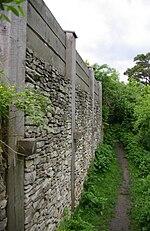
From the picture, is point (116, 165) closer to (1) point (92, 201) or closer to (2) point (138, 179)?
(2) point (138, 179)

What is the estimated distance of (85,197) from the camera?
7238 millimetres

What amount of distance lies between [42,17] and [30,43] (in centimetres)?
74

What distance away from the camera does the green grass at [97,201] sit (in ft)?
17.7

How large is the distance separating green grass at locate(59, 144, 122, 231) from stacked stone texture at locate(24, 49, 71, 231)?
18.3 inches

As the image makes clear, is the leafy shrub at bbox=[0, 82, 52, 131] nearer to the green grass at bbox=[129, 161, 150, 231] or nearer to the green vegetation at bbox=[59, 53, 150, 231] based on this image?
the green vegetation at bbox=[59, 53, 150, 231]

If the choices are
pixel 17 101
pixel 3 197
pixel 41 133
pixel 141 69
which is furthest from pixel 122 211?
pixel 141 69

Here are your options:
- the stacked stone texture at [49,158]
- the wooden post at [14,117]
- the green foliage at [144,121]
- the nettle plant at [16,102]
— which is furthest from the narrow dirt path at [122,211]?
the nettle plant at [16,102]

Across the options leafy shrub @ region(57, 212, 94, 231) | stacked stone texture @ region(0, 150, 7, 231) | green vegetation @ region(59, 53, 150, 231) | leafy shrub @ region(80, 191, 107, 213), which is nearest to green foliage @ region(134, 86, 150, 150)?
green vegetation @ region(59, 53, 150, 231)

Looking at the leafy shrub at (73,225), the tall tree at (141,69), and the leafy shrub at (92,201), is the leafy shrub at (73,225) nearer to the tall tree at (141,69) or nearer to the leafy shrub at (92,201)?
the leafy shrub at (92,201)

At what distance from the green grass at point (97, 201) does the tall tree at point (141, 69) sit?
30.8 m

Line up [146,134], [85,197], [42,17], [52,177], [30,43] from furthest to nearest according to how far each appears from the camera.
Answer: [146,134] < [85,197] < [52,177] < [42,17] < [30,43]

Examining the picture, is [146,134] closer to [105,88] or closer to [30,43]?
[105,88]

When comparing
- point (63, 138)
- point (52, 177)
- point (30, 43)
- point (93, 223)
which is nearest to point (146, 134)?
point (93, 223)

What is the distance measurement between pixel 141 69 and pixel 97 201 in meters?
35.0
